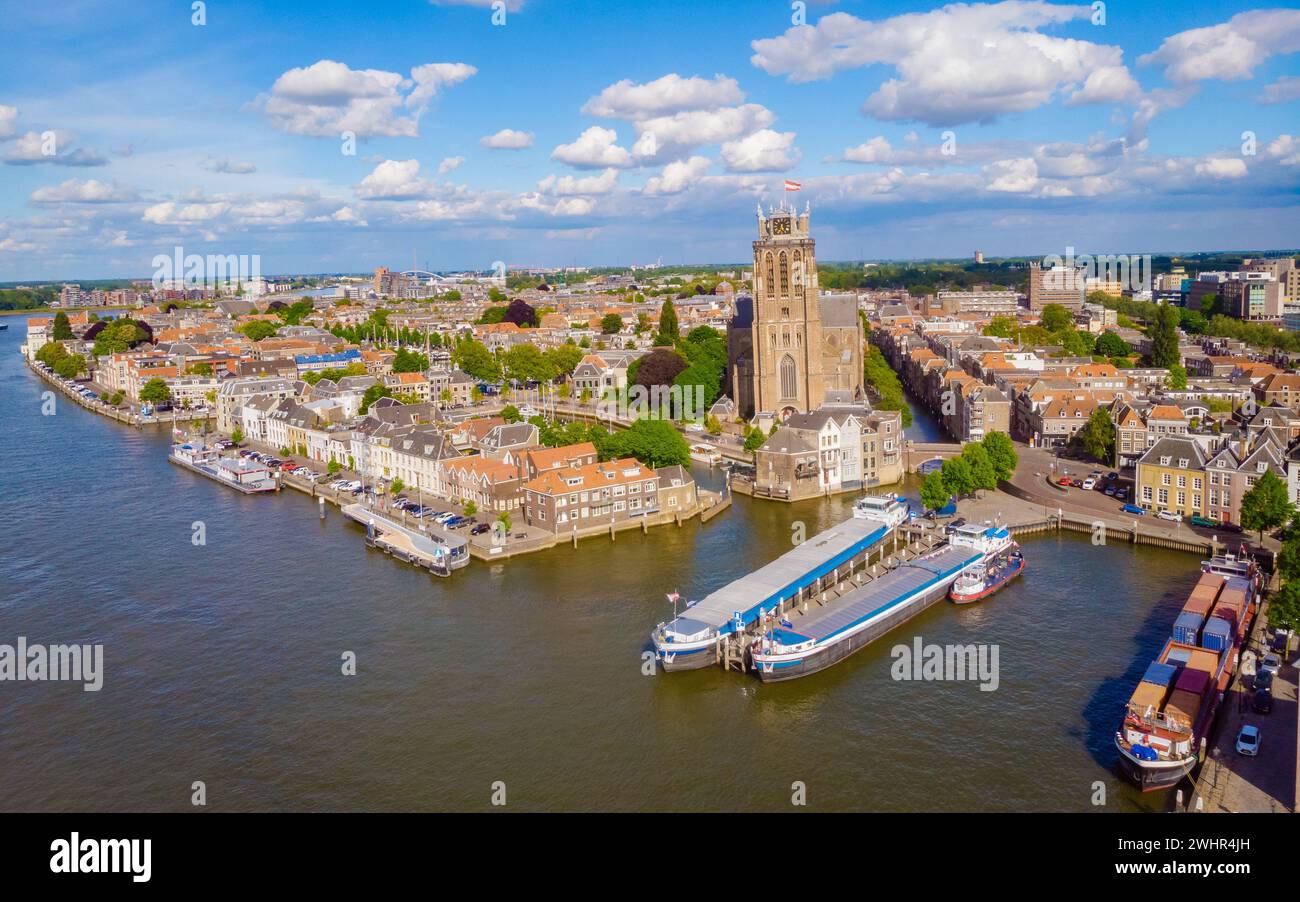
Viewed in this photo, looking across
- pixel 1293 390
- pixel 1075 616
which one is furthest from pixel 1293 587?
pixel 1293 390

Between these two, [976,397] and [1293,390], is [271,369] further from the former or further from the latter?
[1293,390]

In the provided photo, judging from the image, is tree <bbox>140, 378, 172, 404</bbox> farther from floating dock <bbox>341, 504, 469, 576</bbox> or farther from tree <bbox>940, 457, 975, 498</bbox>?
tree <bbox>940, 457, 975, 498</bbox>

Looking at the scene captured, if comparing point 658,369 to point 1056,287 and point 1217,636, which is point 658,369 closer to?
point 1217,636

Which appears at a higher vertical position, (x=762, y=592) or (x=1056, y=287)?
(x=1056, y=287)

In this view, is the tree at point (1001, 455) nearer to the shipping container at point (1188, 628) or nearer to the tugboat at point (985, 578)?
the tugboat at point (985, 578)

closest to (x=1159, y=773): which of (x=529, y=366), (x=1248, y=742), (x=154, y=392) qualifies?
(x=1248, y=742)

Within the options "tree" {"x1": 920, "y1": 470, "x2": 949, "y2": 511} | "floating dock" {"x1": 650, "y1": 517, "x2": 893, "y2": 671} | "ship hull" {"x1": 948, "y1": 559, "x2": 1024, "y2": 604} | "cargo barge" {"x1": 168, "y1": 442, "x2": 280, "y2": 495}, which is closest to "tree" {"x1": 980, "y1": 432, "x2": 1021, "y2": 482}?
"tree" {"x1": 920, "y1": 470, "x2": 949, "y2": 511}
